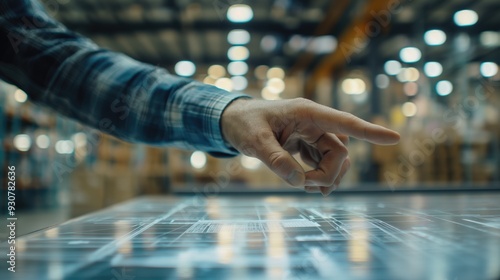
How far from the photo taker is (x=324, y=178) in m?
0.97

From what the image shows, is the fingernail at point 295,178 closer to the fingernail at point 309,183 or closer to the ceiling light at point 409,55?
the fingernail at point 309,183

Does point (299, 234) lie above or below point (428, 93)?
below

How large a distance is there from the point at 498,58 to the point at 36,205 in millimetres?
6971

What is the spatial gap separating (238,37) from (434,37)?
330 cm

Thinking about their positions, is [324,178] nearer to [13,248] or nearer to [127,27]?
[13,248]

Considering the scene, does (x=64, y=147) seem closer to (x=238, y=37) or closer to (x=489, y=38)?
(x=238, y=37)

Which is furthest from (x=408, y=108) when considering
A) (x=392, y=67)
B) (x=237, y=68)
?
(x=237, y=68)

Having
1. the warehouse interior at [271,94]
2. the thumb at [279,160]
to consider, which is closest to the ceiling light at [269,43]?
the warehouse interior at [271,94]

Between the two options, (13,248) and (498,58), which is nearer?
(13,248)

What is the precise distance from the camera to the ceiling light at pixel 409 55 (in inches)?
283

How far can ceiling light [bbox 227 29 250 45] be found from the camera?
25.2 feet

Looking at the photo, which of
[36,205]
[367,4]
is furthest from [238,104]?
[36,205]

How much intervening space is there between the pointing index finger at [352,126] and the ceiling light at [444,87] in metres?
7.01

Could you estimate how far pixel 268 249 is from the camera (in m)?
0.63
